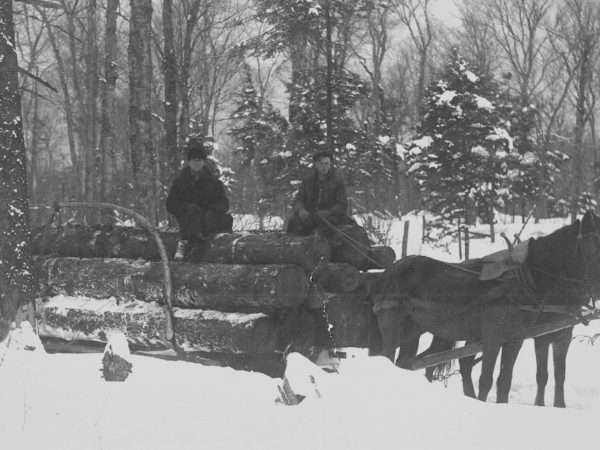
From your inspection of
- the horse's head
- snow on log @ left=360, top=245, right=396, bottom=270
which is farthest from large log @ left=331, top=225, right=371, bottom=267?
the horse's head

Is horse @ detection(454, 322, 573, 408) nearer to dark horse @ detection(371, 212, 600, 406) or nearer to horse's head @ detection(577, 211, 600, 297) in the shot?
dark horse @ detection(371, 212, 600, 406)

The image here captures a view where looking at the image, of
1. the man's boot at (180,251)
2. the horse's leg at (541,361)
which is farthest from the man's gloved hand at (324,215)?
the horse's leg at (541,361)

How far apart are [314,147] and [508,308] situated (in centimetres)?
1250

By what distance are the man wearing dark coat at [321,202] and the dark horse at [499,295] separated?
1.11m

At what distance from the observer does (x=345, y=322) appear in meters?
6.61

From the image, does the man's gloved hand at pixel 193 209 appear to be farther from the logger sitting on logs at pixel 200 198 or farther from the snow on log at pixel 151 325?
the snow on log at pixel 151 325

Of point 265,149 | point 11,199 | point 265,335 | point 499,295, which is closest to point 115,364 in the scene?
point 265,335

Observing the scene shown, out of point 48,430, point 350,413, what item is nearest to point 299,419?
point 350,413

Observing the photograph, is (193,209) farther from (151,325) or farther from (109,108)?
(109,108)

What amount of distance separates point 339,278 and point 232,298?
3.85 feet

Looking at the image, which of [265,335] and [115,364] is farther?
[265,335]

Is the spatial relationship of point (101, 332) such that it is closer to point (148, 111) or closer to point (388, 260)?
point (388, 260)

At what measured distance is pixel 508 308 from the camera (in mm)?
5676

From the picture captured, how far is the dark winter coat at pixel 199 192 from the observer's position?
7.41m
